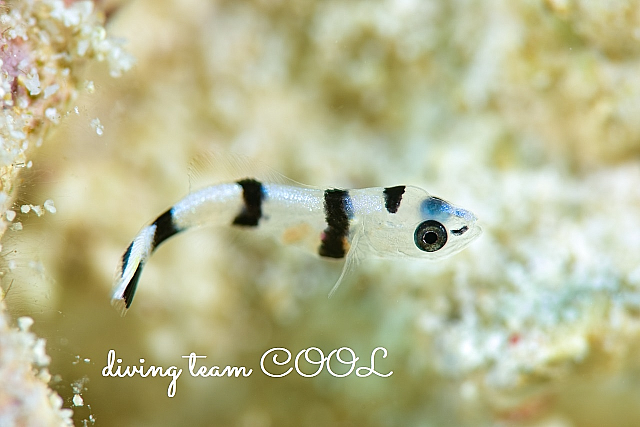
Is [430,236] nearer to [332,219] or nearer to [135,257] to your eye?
[332,219]

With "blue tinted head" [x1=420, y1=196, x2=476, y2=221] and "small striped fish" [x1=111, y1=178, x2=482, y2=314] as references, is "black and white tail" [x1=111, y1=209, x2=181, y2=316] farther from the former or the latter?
"blue tinted head" [x1=420, y1=196, x2=476, y2=221]

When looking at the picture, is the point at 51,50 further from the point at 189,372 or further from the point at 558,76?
the point at 558,76

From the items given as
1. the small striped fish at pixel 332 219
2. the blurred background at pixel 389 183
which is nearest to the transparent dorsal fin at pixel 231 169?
the small striped fish at pixel 332 219

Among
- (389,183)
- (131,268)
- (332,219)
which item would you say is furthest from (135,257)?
(389,183)

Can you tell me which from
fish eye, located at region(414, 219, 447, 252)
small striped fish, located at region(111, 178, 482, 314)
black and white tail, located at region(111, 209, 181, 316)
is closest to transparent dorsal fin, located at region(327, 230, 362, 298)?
small striped fish, located at region(111, 178, 482, 314)

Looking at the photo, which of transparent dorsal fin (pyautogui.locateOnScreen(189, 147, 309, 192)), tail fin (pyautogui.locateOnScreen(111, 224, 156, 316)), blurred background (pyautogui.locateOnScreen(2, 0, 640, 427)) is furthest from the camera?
blurred background (pyautogui.locateOnScreen(2, 0, 640, 427))

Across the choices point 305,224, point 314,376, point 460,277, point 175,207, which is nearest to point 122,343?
point 314,376
